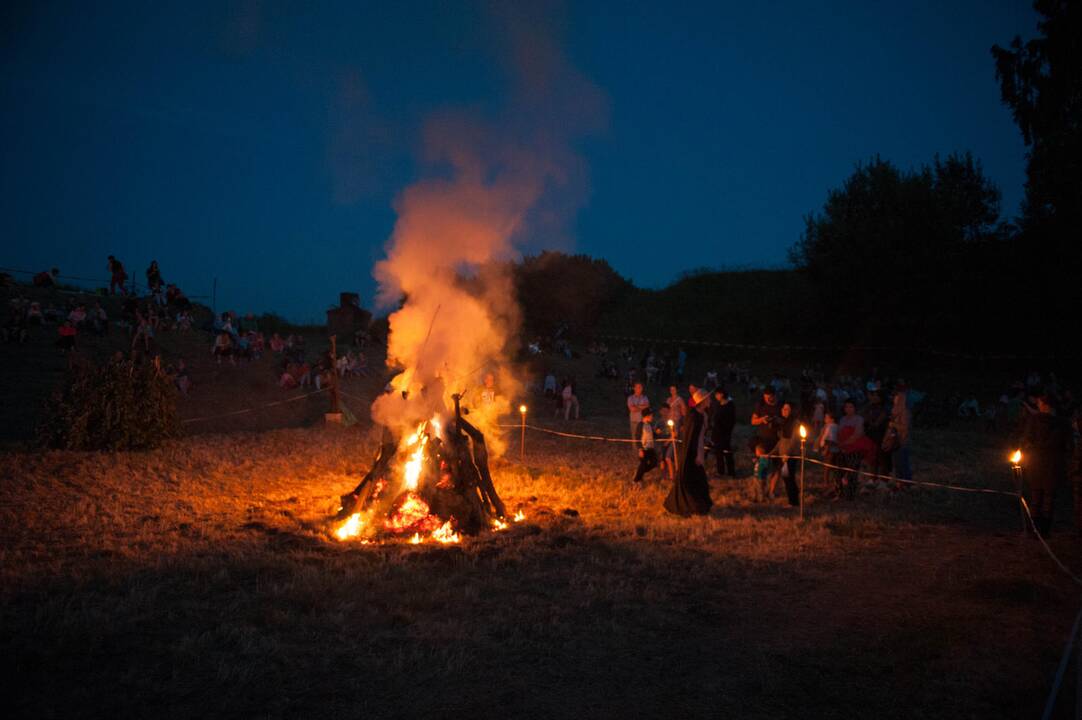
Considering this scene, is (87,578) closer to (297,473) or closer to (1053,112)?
(297,473)

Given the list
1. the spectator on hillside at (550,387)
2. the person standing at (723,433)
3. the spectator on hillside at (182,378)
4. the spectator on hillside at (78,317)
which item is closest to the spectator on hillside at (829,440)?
the person standing at (723,433)

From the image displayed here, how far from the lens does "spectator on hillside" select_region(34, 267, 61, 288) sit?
94.1 ft

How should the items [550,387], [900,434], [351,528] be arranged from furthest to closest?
[550,387] < [900,434] < [351,528]

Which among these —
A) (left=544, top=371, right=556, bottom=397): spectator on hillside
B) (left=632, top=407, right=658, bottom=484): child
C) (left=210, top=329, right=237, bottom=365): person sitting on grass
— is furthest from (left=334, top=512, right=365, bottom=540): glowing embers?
(left=544, top=371, right=556, bottom=397): spectator on hillside

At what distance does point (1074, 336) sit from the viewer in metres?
31.3

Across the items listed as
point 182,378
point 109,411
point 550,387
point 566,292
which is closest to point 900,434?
point 109,411

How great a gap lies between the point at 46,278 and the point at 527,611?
30161mm

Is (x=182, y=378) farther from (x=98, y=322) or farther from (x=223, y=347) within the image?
(x=98, y=322)

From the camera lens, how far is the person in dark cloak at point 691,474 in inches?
431

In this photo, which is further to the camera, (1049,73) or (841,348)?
(841,348)

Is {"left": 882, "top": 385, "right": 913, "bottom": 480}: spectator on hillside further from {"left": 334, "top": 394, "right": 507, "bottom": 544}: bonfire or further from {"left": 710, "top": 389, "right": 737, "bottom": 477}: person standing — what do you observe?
{"left": 334, "top": 394, "right": 507, "bottom": 544}: bonfire

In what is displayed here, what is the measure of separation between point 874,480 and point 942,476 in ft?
11.0

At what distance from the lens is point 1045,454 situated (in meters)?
9.56

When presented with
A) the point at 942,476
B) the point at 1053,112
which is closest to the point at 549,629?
the point at 942,476
